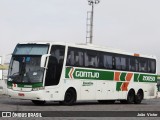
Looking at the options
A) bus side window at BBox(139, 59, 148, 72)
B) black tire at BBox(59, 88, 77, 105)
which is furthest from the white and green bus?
bus side window at BBox(139, 59, 148, 72)

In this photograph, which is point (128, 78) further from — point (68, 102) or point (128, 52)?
point (68, 102)

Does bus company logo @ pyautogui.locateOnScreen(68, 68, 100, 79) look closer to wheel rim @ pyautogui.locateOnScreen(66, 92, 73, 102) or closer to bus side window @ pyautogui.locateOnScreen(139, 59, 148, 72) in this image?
wheel rim @ pyautogui.locateOnScreen(66, 92, 73, 102)

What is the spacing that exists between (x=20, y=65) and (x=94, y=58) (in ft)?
15.8

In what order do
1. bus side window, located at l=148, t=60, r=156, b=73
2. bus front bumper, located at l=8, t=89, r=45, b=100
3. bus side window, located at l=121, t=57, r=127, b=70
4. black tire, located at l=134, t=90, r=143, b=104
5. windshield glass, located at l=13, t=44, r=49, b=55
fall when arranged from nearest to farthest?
bus front bumper, located at l=8, t=89, r=45, b=100, windshield glass, located at l=13, t=44, r=49, b=55, bus side window, located at l=121, t=57, r=127, b=70, black tire, located at l=134, t=90, r=143, b=104, bus side window, located at l=148, t=60, r=156, b=73

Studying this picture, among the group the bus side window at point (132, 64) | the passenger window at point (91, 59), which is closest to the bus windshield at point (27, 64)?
the passenger window at point (91, 59)

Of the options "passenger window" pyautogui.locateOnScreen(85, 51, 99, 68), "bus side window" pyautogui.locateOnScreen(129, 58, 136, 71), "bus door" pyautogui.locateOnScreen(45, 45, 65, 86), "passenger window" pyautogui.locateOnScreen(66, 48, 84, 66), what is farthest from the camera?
"bus side window" pyautogui.locateOnScreen(129, 58, 136, 71)

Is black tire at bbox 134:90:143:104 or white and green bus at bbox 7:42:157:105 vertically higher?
white and green bus at bbox 7:42:157:105

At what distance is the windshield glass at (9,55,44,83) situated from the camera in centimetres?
2291

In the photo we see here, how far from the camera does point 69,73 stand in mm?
24391

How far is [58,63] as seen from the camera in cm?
2367

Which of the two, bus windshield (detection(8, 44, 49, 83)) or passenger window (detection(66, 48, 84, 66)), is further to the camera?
passenger window (detection(66, 48, 84, 66))

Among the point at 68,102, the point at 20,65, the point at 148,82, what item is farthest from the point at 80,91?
the point at 148,82

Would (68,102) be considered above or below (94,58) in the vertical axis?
below

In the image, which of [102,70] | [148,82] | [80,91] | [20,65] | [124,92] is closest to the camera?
[20,65]
